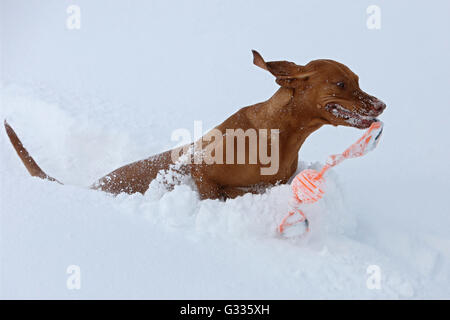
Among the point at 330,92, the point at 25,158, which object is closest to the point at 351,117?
→ the point at 330,92

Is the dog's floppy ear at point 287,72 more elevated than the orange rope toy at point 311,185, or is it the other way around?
the dog's floppy ear at point 287,72

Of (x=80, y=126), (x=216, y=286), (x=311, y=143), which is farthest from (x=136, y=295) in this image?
(x=80, y=126)

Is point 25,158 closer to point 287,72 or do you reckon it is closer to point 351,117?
point 287,72

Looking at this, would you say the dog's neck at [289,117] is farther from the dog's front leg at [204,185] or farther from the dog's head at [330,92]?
the dog's front leg at [204,185]

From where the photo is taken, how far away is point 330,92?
90.1 inches

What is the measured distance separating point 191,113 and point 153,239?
246cm

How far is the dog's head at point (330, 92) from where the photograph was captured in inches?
89.7

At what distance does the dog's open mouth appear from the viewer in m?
2.28

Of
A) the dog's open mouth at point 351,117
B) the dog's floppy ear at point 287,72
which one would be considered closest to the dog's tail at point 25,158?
the dog's floppy ear at point 287,72

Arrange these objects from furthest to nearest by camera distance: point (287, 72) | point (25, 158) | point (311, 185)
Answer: point (25, 158) → point (287, 72) → point (311, 185)

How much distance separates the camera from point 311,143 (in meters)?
3.84

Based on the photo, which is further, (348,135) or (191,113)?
(191,113)

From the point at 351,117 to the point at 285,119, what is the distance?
29 centimetres

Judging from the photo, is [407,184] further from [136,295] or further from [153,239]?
[136,295]
